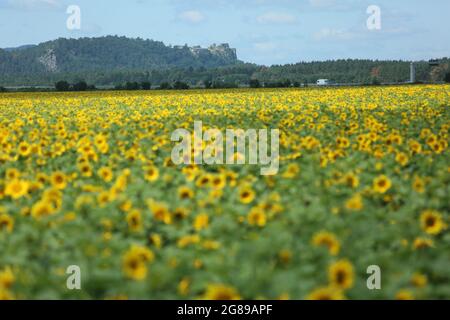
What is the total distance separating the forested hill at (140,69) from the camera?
92.8 m

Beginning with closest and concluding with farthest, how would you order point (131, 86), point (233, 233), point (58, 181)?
point (233, 233)
point (58, 181)
point (131, 86)

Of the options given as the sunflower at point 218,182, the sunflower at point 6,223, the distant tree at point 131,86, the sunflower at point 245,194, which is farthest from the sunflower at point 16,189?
the distant tree at point 131,86

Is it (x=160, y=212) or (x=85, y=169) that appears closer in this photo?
(x=160, y=212)

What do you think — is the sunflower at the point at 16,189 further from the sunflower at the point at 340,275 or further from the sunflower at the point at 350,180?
the sunflower at the point at 340,275

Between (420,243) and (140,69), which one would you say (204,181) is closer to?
(420,243)

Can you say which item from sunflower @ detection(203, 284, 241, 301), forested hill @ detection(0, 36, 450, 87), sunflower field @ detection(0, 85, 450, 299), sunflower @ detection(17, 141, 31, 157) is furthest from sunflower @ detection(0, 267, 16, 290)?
forested hill @ detection(0, 36, 450, 87)

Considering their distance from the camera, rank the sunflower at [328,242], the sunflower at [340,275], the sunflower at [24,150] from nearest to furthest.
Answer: the sunflower at [340,275] → the sunflower at [328,242] → the sunflower at [24,150]

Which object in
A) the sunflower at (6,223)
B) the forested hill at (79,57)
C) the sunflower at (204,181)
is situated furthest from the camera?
the forested hill at (79,57)

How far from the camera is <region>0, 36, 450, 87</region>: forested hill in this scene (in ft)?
305

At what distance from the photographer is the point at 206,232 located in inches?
161

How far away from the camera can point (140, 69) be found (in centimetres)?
14688

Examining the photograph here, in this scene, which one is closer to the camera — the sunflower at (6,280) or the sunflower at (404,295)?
the sunflower at (404,295)

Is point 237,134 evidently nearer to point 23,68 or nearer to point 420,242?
point 420,242

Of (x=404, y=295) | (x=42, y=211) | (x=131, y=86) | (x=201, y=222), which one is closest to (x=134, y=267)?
(x=201, y=222)
